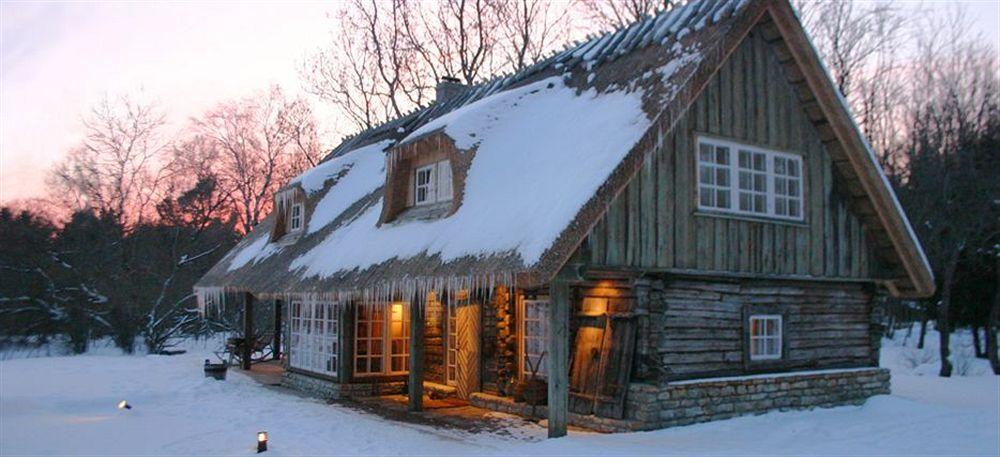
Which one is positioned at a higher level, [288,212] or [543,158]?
[543,158]

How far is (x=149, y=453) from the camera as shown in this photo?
1158 cm

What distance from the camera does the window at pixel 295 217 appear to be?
2081 centimetres

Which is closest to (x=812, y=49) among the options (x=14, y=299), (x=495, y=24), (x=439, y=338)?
(x=439, y=338)

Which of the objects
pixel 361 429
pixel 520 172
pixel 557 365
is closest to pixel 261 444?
pixel 361 429

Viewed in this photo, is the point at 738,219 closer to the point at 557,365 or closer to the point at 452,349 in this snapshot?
the point at 557,365

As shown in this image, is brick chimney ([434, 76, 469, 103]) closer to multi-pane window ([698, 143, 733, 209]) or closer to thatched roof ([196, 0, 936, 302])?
thatched roof ([196, 0, 936, 302])

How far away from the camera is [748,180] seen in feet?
43.7

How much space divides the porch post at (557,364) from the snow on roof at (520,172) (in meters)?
1.02

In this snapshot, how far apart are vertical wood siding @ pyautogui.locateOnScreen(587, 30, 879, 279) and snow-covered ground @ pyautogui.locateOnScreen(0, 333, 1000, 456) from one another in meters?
2.53

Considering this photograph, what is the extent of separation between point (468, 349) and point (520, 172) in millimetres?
4961

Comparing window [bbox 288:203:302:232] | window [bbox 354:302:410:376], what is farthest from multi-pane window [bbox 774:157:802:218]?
window [bbox 288:203:302:232]

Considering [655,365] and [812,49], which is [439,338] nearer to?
[655,365]

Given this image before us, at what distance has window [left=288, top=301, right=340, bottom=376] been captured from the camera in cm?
1762

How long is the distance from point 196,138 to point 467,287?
112 ft
